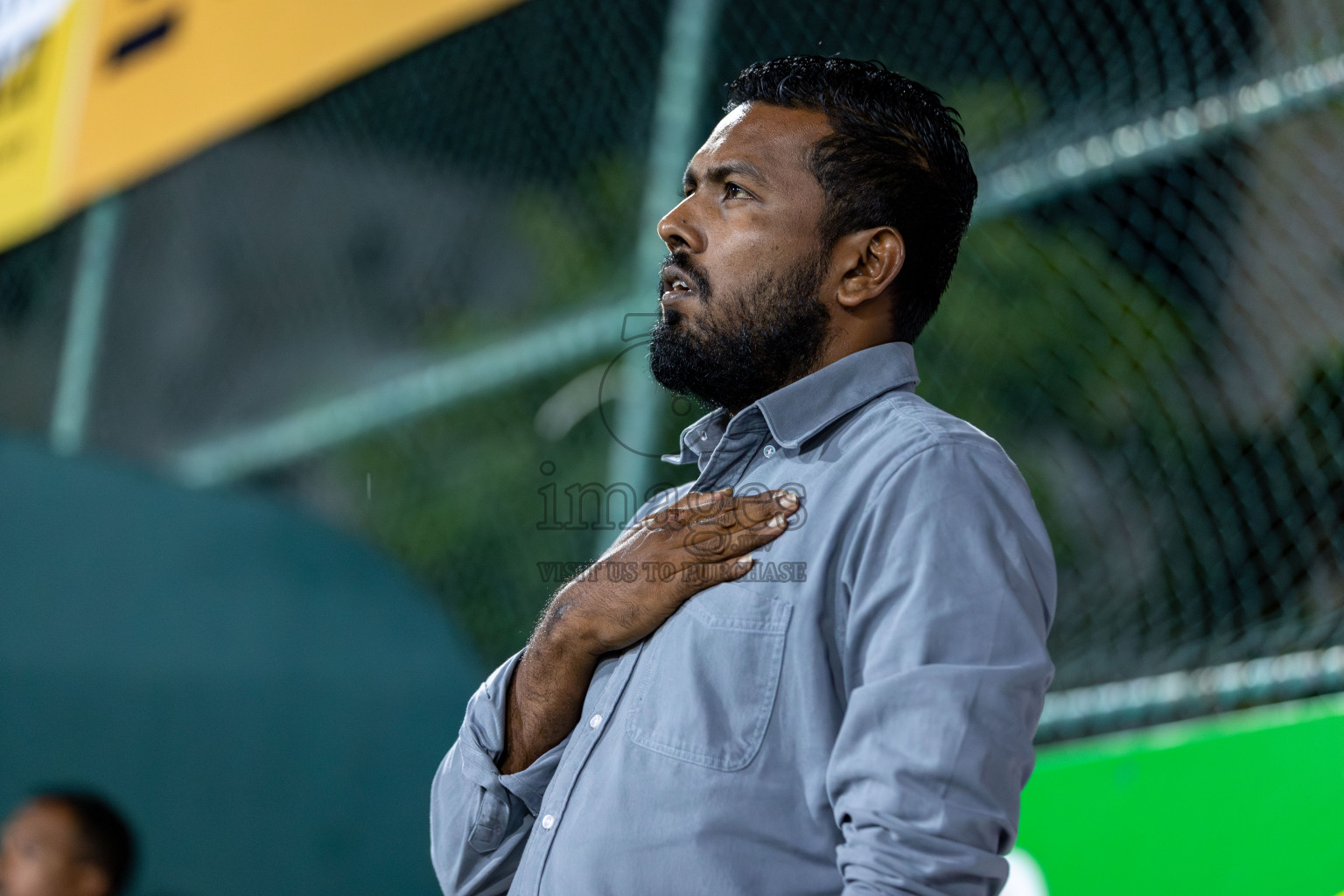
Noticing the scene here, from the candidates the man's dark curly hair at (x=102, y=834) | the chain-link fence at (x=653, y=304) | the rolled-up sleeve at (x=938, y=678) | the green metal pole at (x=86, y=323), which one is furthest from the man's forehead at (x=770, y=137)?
the green metal pole at (x=86, y=323)

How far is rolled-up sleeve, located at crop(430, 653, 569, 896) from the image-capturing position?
1.71 meters

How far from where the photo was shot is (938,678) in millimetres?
1283

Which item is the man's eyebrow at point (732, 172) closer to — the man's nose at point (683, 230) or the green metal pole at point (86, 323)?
the man's nose at point (683, 230)

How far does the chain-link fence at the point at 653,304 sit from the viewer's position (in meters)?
3.77

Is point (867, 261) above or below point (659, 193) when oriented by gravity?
below

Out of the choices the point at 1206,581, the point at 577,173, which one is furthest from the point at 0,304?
the point at 1206,581

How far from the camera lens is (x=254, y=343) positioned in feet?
21.6

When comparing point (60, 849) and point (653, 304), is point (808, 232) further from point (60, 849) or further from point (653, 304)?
point (60, 849)

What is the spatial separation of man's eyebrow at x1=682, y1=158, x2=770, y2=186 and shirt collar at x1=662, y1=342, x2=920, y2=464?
0.24m

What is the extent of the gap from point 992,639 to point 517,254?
8.35m

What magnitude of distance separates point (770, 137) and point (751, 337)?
242 mm

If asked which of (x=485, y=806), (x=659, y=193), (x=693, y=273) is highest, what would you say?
(x=659, y=193)

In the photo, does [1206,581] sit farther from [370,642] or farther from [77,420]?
[77,420]

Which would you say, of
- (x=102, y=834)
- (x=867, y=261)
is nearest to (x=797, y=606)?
(x=867, y=261)
